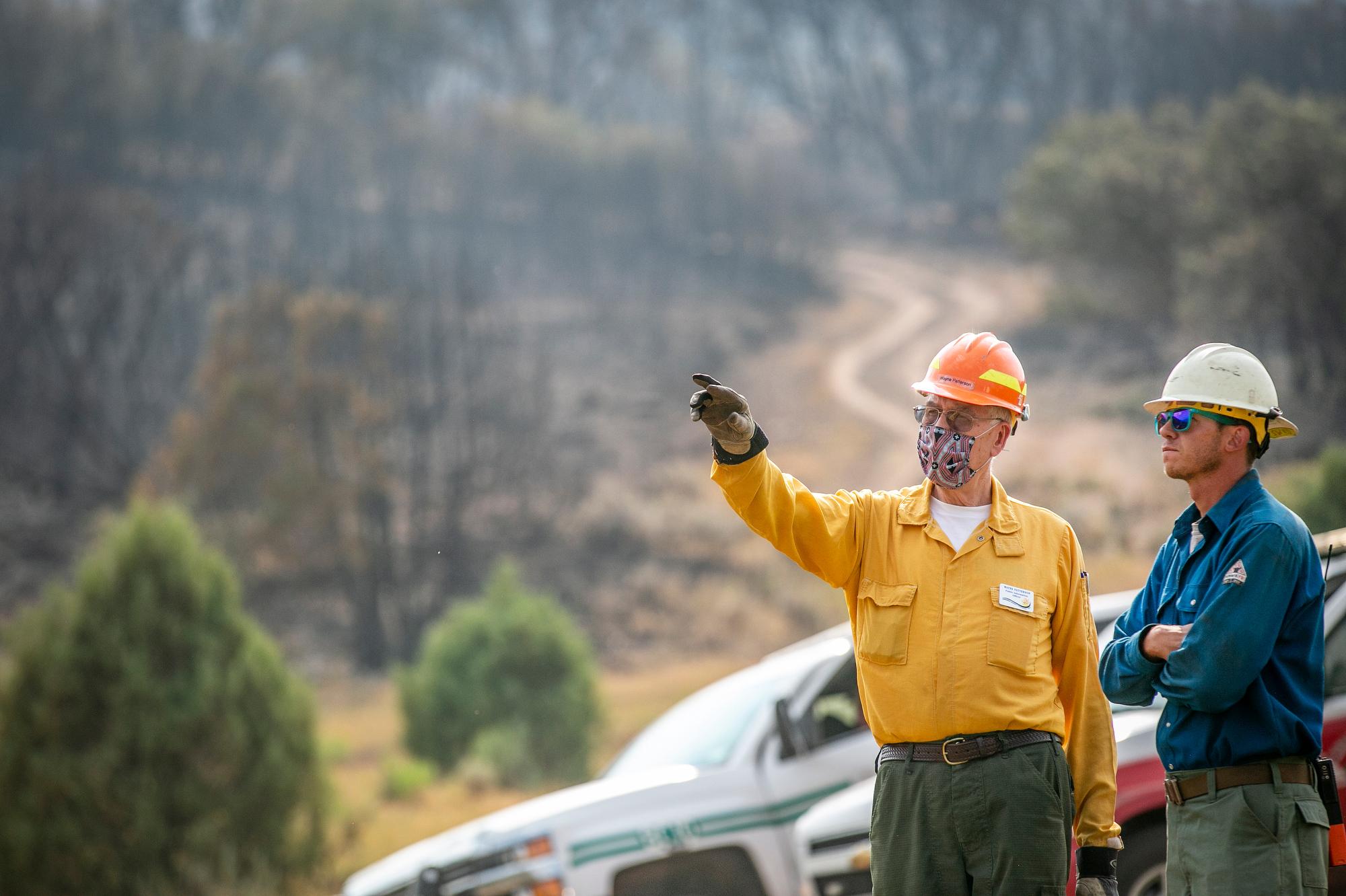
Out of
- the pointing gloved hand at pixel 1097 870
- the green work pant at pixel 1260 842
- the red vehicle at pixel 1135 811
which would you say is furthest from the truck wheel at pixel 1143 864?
the green work pant at pixel 1260 842

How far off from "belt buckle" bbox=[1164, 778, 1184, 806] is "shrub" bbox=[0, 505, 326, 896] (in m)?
7.06

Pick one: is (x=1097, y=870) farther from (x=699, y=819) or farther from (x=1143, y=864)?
(x=699, y=819)

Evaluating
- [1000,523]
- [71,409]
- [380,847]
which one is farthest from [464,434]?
[1000,523]

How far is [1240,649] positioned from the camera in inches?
124

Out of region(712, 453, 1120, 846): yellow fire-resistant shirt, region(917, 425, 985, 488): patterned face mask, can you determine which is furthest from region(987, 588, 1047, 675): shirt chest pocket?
region(917, 425, 985, 488): patterned face mask

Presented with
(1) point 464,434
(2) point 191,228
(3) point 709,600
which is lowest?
(3) point 709,600

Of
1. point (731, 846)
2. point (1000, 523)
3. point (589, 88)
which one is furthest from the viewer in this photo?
point (589, 88)

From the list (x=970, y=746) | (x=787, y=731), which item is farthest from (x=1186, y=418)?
(x=787, y=731)

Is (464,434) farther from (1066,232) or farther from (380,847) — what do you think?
(380,847)

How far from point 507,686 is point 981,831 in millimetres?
13367

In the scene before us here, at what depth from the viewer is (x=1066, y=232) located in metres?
37.1

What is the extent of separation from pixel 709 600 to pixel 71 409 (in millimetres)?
19780

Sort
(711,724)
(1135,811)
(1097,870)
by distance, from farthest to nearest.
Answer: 1. (711,724)
2. (1135,811)
3. (1097,870)

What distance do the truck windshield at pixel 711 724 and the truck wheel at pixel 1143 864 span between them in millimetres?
1767
